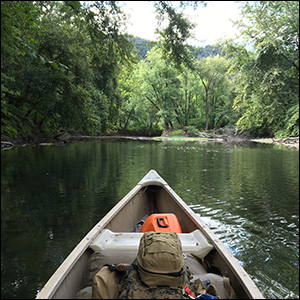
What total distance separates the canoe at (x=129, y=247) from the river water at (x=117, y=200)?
1.02 metres

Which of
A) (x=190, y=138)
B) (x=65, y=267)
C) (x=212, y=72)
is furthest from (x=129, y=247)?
(x=212, y=72)

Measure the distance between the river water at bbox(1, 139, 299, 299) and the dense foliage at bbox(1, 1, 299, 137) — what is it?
2.73 metres

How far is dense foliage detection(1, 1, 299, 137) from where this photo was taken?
259 inches

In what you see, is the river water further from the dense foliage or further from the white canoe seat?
the dense foliage

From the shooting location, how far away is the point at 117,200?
6.51 meters

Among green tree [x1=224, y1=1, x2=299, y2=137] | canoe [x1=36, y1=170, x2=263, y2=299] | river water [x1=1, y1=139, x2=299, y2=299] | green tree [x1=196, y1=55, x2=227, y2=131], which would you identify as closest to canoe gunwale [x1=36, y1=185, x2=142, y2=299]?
canoe [x1=36, y1=170, x2=263, y2=299]

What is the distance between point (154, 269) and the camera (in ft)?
5.21

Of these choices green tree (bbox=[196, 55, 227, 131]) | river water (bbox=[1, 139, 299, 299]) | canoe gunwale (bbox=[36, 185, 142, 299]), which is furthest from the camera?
green tree (bbox=[196, 55, 227, 131])

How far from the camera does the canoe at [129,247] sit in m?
1.85

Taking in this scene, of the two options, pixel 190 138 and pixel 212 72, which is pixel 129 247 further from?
pixel 212 72

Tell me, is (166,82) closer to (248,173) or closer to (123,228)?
(248,173)

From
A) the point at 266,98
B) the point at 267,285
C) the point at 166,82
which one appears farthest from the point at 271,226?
the point at 166,82

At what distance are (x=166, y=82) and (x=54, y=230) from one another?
1414 inches

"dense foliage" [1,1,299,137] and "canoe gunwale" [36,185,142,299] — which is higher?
"dense foliage" [1,1,299,137]
